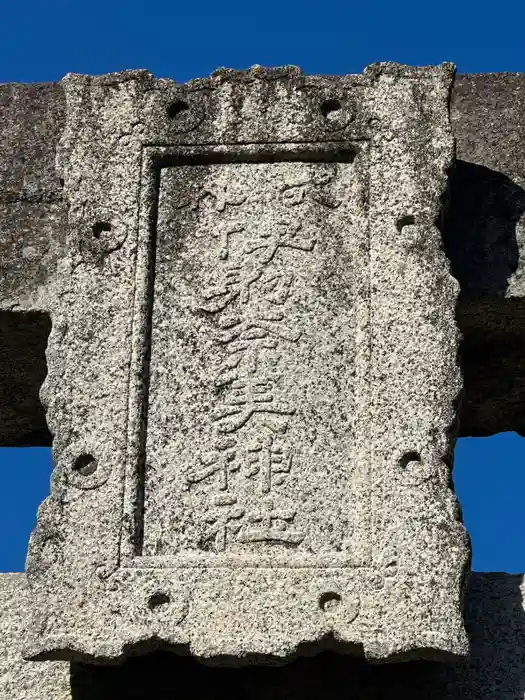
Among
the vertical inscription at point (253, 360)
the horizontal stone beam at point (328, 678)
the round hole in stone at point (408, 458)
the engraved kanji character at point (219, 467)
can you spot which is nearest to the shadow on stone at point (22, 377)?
the vertical inscription at point (253, 360)

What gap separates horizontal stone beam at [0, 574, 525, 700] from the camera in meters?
3.79

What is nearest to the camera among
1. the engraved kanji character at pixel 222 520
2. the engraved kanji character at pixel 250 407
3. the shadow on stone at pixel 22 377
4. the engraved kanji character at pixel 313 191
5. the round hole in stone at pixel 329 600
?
the round hole in stone at pixel 329 600

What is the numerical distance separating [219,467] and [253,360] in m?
0.27

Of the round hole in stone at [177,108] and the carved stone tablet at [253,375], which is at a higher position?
the round hole in stone at [177,108]

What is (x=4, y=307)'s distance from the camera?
13.4 ft

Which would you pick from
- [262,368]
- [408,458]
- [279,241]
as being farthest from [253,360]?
[408,458]

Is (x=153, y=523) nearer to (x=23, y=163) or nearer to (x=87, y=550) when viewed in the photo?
(x=87, y=550)

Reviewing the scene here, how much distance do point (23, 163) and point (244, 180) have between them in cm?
64

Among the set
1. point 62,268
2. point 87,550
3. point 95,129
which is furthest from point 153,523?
point 95,129

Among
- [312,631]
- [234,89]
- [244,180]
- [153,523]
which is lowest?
[312,631]

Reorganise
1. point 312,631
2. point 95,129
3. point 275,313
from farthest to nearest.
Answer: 1. point 95,129
2. point 275,313
3. point 312,631

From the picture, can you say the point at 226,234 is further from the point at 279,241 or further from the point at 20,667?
the point at 20,667

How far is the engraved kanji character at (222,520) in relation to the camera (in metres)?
3.63

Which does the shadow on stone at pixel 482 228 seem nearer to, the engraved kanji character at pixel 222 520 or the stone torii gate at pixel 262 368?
the stone torii gate at pixel 262 368
